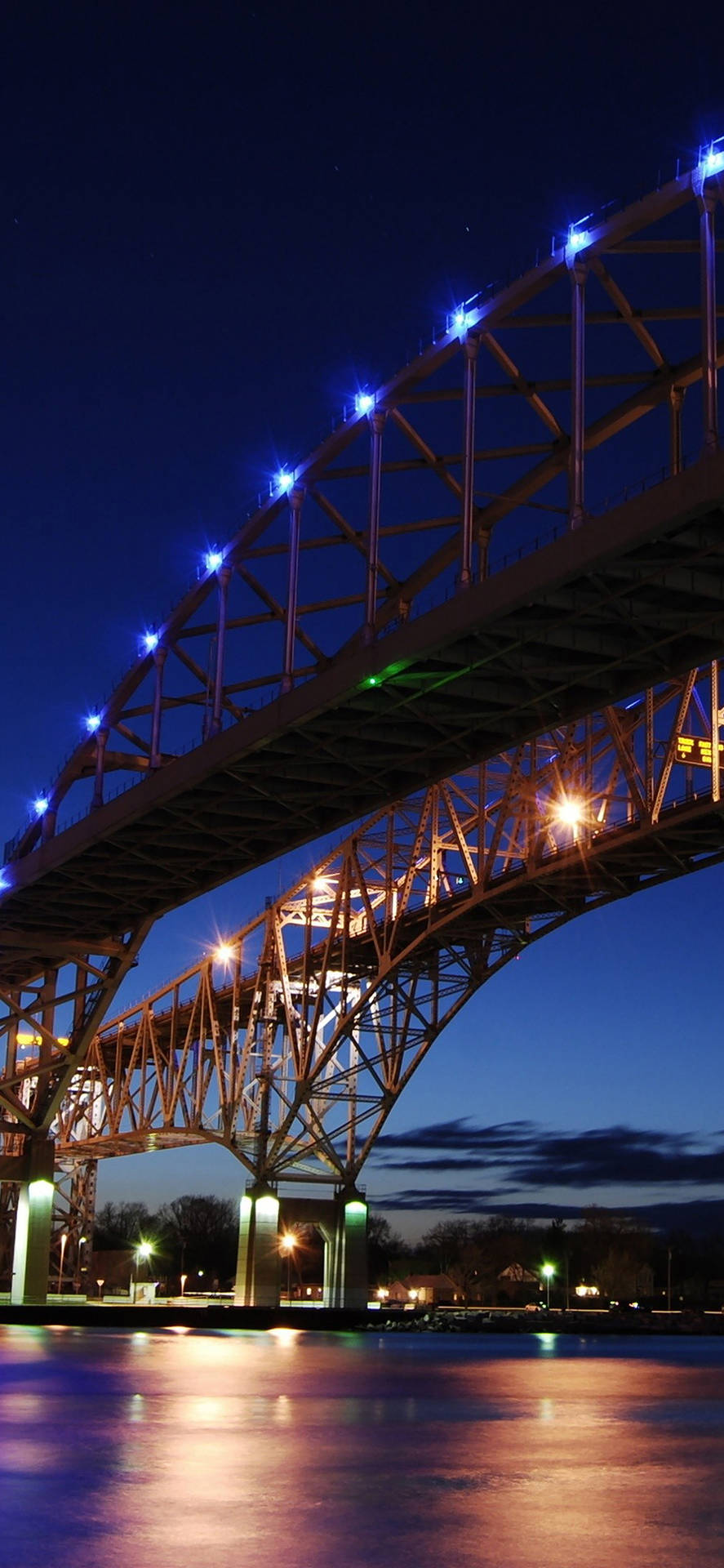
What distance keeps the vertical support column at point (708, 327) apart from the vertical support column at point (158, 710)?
21.6 metres

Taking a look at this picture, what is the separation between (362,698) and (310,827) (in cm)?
967

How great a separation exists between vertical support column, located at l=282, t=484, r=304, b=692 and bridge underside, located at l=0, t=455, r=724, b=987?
0.84m

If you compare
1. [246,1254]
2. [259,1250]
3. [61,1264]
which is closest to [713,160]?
[259,1250]

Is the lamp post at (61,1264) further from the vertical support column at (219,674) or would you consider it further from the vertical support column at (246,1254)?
the vertical support column at (219,674)

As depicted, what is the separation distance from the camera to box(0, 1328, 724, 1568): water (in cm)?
1121

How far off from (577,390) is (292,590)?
1096 centimetres

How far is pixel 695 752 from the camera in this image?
48.7m

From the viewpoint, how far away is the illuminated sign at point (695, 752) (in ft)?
158

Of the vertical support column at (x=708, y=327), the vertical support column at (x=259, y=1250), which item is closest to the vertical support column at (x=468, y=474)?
the vertical support column at (x=708, y=327)

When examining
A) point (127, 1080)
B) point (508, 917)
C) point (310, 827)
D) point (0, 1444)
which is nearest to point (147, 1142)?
point (127, 1080)

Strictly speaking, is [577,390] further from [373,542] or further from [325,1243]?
[325,1243]

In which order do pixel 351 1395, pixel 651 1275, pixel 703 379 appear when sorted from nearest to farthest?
pixel 351 1395
pixel 703 379
pixel 651 1275

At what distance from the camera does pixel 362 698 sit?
37031mm

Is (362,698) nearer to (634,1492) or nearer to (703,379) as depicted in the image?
(703,379)
